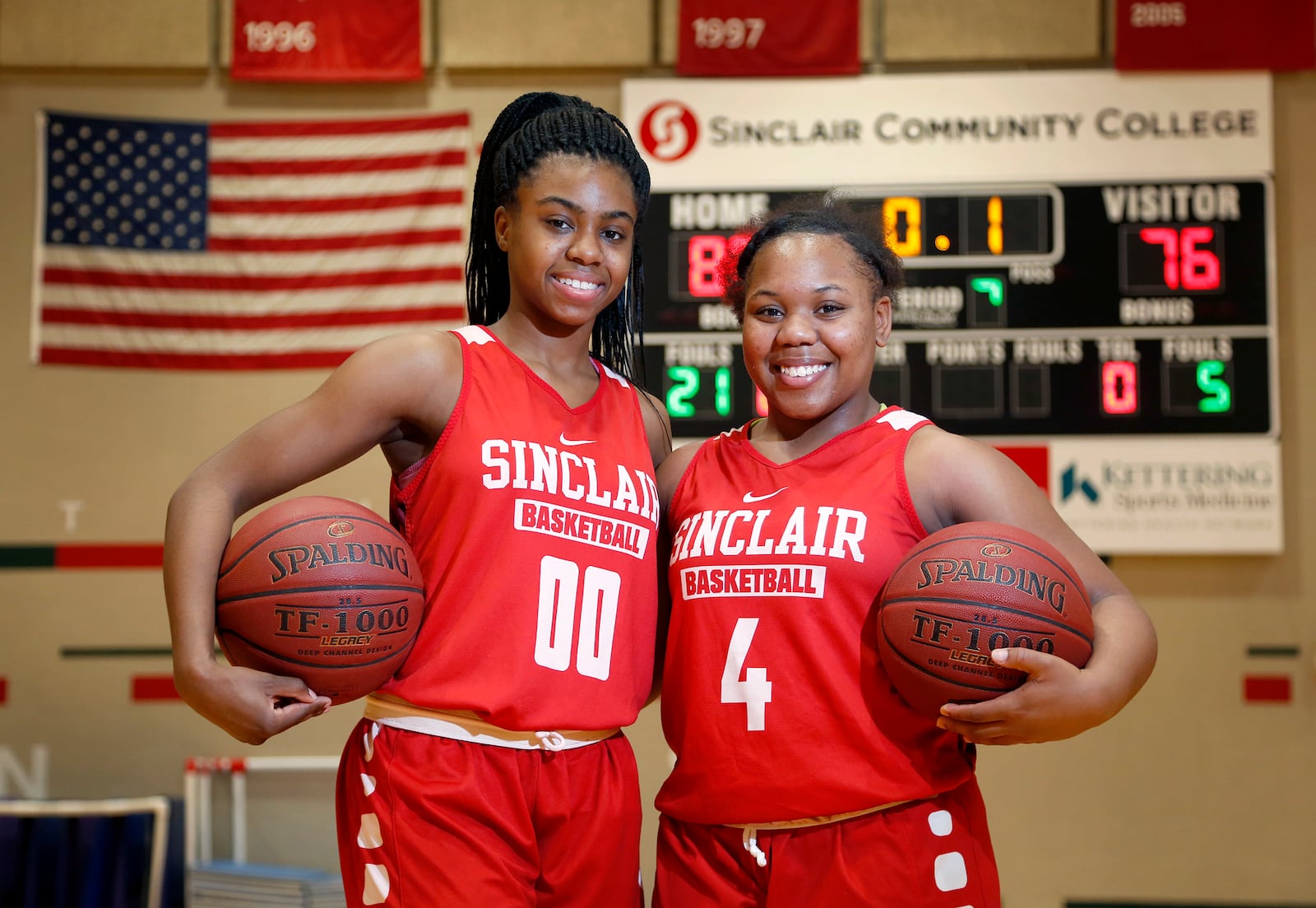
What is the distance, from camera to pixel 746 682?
5.52ft

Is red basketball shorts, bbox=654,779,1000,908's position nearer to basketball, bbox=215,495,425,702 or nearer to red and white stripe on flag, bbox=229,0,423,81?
basketball, bbox=215,495,425,702

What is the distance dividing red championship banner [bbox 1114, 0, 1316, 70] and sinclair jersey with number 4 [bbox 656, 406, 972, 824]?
313 cm

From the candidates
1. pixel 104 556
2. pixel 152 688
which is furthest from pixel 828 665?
pixel 104 556

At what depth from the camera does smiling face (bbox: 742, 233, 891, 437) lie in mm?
1810

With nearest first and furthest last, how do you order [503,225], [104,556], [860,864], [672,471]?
[860,864], [503,225], [672,471], [104,556]

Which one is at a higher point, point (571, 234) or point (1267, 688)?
point (571, 234)

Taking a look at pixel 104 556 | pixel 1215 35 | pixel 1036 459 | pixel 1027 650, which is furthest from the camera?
pixel 104 556

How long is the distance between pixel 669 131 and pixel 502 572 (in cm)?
288

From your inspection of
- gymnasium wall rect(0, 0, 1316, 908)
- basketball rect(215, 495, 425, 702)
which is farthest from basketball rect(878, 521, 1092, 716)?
gymnasium wall rect(0, 0, 1316, 908)

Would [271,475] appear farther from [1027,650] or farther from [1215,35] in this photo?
[1215,35]

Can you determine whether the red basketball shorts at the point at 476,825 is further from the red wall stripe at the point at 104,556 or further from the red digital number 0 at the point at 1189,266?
the red digital number 0 at the point at 1189,266

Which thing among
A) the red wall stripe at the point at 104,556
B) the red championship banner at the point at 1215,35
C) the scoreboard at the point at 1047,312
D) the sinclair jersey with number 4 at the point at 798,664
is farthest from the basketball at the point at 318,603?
the red championship banner at the point at 1215,35

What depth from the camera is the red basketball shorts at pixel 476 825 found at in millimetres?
1564

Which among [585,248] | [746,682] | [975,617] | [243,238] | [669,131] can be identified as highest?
[669,131]
